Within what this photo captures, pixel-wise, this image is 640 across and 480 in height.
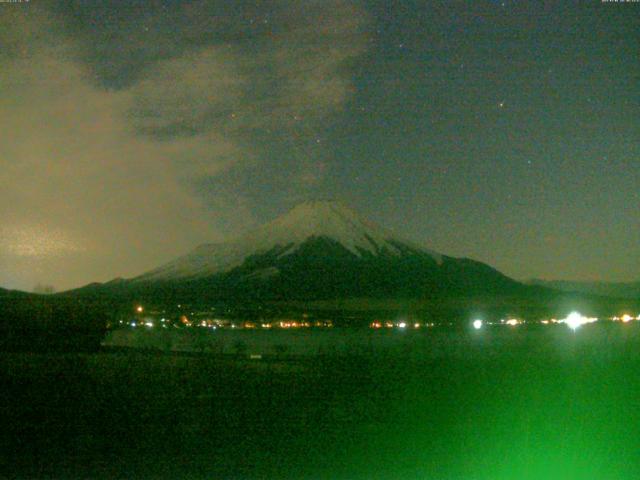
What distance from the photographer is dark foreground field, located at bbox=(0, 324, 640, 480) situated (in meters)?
9.27

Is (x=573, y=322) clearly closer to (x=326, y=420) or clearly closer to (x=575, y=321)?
(x=575, y=321)

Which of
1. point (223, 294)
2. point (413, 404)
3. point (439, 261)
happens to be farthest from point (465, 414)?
point (439, 261)

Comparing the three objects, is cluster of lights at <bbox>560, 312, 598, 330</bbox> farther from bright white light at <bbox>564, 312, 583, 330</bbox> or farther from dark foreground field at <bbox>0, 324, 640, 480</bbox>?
dark foreground field at <bbox>0, 324, 640, 480</bbox>

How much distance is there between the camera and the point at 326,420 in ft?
38.9

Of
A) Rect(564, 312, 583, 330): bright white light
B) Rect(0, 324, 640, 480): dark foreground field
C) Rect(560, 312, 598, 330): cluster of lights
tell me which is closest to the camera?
Rect(0, 324, 640, 480): dark foreground field

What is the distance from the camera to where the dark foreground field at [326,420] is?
927 cm

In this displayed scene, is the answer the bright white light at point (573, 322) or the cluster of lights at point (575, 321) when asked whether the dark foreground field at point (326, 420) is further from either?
the cluster of lights at point (575, 321)

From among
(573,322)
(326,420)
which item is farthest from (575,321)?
(326,420)

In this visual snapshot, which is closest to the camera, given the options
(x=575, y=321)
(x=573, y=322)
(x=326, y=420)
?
(x=326, y=420)

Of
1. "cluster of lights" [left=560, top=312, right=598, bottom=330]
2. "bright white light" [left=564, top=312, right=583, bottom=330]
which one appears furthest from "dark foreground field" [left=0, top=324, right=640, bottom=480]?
"cluster of lights" [left=560, top=312, right=598, bottom=330]

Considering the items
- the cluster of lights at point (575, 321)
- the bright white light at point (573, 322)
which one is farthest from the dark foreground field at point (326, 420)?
the cluster of lights at point (575, 321)

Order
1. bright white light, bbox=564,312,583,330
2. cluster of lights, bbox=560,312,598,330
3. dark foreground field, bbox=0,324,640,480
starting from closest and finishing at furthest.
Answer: dark foreground field, bbox=0,324,640,480 < bright white light, bbox=564,312,583,330 < cluster of lights, bbox=560,312,598,330

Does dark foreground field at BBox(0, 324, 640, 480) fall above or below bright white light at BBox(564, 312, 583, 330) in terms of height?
below

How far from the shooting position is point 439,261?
402 feet
